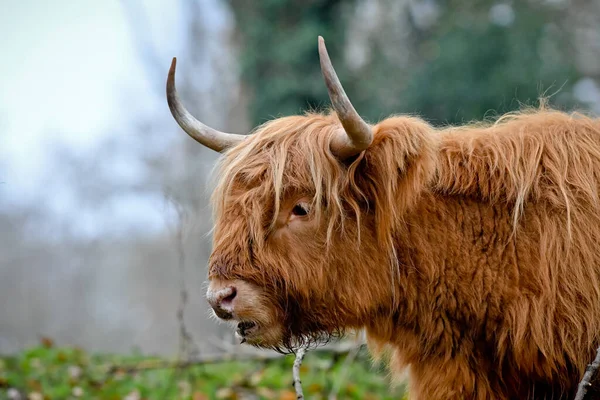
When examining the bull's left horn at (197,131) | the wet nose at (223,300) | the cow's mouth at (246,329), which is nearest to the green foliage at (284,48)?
the bull's left horn at (197,131)

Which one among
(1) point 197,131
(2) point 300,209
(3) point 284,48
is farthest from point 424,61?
(2) point 300,209

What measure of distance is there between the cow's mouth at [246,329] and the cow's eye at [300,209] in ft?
1.92

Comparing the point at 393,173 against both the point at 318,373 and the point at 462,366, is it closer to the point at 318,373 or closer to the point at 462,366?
the point at 462,366

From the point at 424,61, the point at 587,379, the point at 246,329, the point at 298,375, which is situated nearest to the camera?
the point at 587,379

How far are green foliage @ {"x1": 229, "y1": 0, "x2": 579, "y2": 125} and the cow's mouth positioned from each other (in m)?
10.3

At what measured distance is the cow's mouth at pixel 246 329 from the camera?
3.21 metres

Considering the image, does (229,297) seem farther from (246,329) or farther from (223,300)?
(246,329)

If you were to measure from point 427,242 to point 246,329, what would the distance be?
1.01 meters

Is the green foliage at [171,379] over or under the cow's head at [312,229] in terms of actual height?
under

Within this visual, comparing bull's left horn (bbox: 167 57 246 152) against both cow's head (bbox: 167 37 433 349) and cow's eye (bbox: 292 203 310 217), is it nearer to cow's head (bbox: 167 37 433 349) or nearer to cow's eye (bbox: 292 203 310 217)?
cow's head (bbox: 167 37 433 349)

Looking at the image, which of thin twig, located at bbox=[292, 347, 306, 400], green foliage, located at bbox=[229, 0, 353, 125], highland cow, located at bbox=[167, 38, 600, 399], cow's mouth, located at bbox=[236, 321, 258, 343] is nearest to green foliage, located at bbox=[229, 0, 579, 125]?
green foliage, located at bbox=[229, 0, 353, 125]

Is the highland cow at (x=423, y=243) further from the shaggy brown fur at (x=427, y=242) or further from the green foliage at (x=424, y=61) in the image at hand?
the green foliage at (x=424, y=61)

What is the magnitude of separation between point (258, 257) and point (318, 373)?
404cm

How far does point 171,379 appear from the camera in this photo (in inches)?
237
